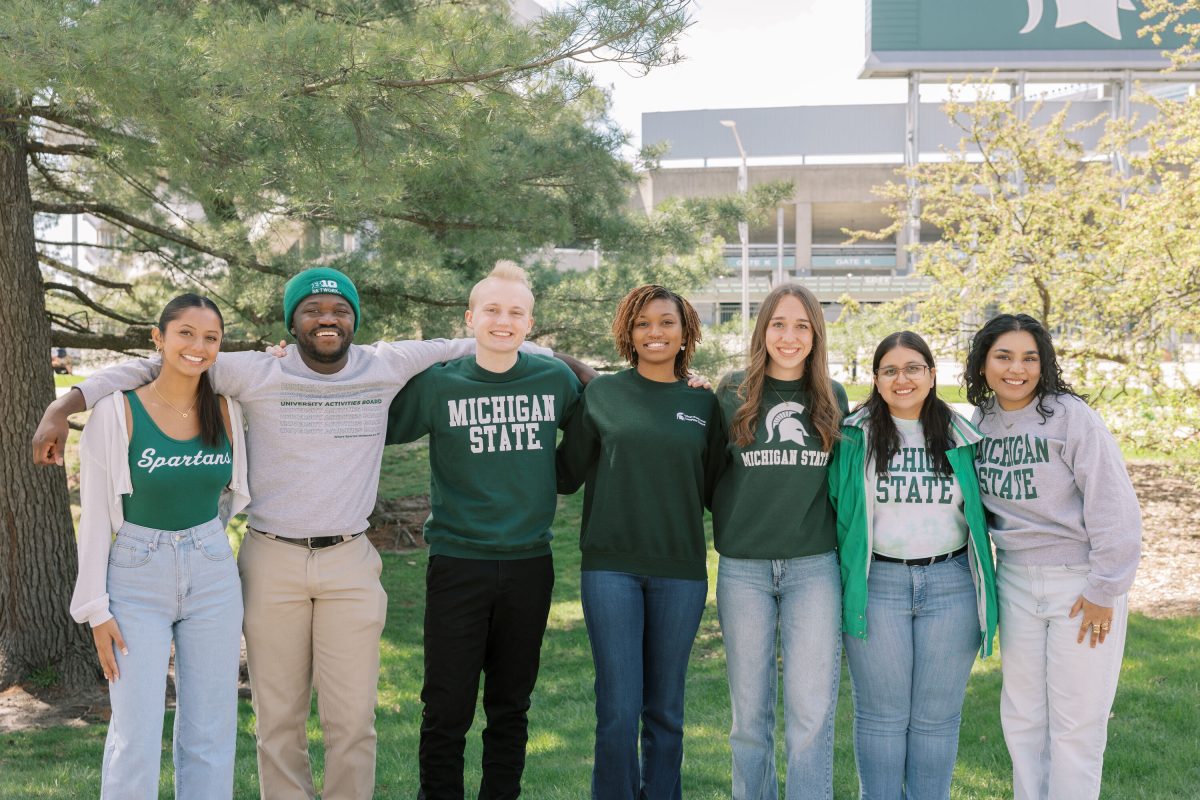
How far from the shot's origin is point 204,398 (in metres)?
3.32

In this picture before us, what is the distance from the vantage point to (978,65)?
28.6 meters

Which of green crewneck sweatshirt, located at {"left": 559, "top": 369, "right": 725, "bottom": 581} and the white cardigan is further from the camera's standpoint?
green crewneck sweatshirt, located at {"left": 559, "top": 369, "right": 725, "bottom": 581}

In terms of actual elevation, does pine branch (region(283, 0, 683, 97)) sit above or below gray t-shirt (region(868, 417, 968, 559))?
above

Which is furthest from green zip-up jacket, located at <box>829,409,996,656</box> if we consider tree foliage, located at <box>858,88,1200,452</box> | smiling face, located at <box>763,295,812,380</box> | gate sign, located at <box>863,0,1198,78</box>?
gate sign, located at <box>863,0,1198,78</box>

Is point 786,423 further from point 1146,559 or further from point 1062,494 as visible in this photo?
point 1146,559

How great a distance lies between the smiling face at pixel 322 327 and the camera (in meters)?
3.48

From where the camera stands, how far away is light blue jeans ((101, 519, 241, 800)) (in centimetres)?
308

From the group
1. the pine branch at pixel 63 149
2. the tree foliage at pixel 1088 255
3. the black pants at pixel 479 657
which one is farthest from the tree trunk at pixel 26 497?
the tree foliage at pixel 1088 255

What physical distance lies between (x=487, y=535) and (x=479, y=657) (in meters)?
0.45

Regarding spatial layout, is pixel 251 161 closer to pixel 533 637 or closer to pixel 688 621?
pixel 533 637

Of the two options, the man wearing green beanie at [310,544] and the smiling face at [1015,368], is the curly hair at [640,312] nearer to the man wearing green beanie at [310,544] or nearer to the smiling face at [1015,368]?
the man wearing green beanie at [310,544]

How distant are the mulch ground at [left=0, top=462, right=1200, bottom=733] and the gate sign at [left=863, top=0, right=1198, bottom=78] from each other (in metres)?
18.7

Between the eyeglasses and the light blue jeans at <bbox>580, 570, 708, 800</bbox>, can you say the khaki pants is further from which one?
the eyeglasses

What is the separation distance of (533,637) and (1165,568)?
7.58m
